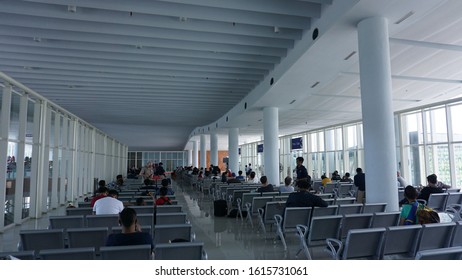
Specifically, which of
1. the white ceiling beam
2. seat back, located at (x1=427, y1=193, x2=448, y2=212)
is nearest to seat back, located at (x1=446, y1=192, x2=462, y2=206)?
seat back, located at (x1=427, y1=193, x2=448, y2=212)

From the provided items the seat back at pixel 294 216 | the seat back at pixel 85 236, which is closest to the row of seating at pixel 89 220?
the seat back at pixel 85 236

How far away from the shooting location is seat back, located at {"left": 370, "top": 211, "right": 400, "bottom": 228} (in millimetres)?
3926

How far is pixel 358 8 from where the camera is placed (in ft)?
14.4

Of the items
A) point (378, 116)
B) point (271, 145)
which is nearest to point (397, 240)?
point (378, 116)

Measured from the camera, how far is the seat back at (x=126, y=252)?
2406 mm

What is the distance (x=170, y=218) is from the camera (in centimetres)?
459

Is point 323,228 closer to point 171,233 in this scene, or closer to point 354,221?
point 354,221

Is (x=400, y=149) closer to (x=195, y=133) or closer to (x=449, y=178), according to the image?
(x=449, y=178)

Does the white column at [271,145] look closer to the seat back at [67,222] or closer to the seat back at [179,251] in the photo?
the seat back at [67,222]

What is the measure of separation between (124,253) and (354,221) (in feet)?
9.80

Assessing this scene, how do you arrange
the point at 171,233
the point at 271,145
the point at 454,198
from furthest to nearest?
the point at 271,145
the point at 454,198
the point at 171,233

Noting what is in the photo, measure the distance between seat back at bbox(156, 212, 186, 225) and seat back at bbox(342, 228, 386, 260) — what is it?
8.11 ft

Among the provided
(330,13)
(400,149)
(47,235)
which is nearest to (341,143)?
(400,149)

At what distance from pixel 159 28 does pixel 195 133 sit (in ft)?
59.7
